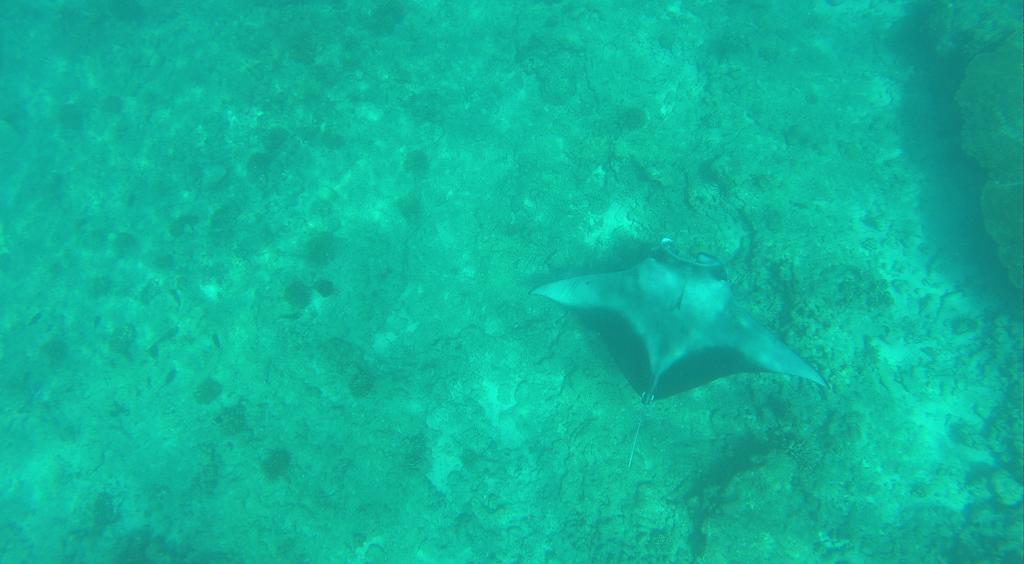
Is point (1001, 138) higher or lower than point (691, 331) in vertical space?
higher

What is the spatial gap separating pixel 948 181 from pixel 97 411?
15739 mm

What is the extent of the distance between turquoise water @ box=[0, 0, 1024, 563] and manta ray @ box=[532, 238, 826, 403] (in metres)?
0.96

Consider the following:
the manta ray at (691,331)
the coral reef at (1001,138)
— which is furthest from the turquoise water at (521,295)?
the manta ray at (691,331)

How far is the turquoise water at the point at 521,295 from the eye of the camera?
6453 millimetres

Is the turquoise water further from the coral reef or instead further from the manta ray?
the manta ray

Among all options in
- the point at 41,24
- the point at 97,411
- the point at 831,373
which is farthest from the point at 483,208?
the point at 41,24

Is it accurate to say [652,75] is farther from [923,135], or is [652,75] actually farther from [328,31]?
[328,31]

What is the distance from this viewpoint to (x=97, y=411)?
963 cm

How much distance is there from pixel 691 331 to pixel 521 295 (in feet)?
9.20

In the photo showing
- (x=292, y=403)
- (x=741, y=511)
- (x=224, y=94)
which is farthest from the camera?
(x=224, y=94)

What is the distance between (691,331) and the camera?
19.7 feet

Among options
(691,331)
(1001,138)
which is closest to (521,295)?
(691,331)

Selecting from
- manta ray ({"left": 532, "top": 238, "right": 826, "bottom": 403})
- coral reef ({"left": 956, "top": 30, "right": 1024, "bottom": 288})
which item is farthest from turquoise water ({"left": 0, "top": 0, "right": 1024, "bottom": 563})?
manta ray ({"left": 532, "top": 238, "right": 826, "bottom": 403})

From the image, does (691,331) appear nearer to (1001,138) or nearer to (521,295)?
(521,295)
